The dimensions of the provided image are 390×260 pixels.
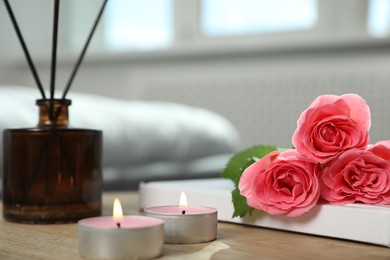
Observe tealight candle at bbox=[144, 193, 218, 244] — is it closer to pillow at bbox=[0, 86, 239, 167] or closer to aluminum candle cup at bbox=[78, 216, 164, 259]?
aluminum candle cup at bbox=[78, 216, 164, 259]

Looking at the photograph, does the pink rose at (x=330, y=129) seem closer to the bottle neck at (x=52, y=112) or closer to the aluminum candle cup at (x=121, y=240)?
the aluminum candle cup at (x=121, y=240)

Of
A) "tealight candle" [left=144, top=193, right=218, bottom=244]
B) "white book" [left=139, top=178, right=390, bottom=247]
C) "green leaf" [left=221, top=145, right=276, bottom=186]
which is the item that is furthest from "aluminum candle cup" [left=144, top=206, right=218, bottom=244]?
"green leaf" [left=221, top=145, right=276, bottom=186]

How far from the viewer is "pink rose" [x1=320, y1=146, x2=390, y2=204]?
76 centimetres

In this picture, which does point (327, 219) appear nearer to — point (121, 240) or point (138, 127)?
point (121, 240)

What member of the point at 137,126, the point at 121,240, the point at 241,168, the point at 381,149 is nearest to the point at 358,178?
the point at 381,149

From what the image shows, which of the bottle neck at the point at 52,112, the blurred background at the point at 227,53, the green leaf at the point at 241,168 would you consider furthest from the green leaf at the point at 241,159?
the blurred background at the point at 227,53

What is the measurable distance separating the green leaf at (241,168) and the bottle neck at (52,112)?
0.84 ft

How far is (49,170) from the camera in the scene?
890 millimetres

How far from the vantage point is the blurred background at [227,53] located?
9.82 ft

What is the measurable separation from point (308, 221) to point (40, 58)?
3364mm

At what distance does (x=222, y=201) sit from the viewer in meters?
0.91

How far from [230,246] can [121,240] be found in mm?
151

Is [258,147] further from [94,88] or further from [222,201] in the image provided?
[94,88]

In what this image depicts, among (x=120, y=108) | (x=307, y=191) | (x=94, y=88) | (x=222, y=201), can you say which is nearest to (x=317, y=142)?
(x=307, y=191)
